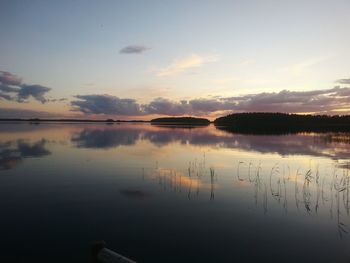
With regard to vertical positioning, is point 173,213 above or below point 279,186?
above

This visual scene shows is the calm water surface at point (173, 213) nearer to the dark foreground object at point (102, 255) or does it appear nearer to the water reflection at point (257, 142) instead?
the dark foreground object at point (102, 255)

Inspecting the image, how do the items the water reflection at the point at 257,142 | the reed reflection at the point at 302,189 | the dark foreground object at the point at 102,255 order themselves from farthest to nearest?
the water reflection at the point at 257,142 < the reed reflection at the point at 302,189 < the dark foreground object at the point at 102,255

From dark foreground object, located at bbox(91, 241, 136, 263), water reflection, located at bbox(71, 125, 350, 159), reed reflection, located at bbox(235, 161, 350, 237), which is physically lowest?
reed reflection, located at bbox(235, 161, 350, 237)

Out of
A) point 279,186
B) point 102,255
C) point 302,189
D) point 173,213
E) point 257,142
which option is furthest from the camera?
point 257,142

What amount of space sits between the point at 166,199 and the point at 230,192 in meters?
4.26

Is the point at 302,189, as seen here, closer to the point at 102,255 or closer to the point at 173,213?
the point at 173,213

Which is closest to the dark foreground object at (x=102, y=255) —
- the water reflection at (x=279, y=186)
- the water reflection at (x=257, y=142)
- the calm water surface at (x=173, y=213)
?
the calm water surface at (x=173, y=213)

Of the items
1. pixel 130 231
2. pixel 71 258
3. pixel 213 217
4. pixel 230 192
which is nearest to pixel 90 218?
pixel 130 231

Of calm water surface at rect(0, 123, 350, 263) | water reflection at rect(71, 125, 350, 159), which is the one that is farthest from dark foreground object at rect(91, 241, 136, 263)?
water reflection at rect(71, 125, 350, 159)

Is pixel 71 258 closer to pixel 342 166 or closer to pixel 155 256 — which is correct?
pixel 155 256

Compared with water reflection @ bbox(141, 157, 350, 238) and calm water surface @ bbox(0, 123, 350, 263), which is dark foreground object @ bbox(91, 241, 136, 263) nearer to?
calm water surface @ bbox(0, 123, 350, 263)

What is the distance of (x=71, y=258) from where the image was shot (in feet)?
33.0

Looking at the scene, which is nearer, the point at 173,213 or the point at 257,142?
the point at 173,213

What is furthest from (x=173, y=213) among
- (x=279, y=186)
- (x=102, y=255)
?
(x=279, y=186)
